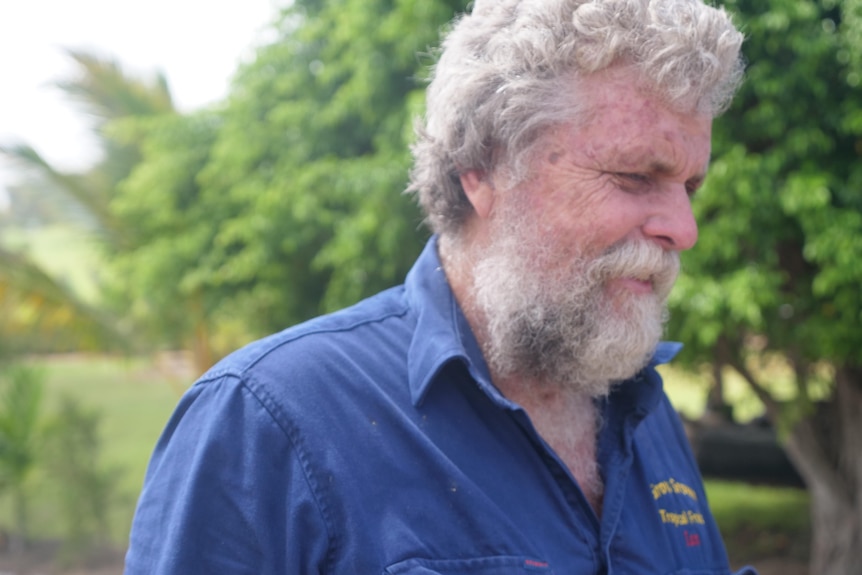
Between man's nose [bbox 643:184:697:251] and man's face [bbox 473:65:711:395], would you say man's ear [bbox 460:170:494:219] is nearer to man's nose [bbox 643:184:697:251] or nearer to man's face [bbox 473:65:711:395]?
man's face [bbox 473:65:711:395]

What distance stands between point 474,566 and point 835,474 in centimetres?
613

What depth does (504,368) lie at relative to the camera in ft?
5.36

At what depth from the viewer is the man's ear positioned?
5.52 ft

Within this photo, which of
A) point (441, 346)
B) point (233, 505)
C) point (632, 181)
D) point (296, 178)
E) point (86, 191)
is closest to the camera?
point (233, 505)

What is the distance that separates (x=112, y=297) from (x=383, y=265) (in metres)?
4.99

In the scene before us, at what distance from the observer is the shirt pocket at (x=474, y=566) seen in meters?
1.26

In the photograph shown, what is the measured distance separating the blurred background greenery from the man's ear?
74.4 inches

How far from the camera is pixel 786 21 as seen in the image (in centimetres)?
424

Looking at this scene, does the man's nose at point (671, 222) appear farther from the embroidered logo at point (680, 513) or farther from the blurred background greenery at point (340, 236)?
the blurred background greenery at point (340, 236)

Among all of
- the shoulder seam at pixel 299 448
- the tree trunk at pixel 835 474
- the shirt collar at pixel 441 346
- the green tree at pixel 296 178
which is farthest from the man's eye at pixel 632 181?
the tree trunk at pixel 835 474

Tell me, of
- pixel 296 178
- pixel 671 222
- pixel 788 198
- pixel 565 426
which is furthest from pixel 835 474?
pixel 671 222

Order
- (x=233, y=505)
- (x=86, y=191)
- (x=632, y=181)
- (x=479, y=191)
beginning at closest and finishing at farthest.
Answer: (x=233, y=505) → (x=632, y=181) → (x=479, y=191) → (x=86, y=191)

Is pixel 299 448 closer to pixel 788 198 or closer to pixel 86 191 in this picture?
pixel 788 198

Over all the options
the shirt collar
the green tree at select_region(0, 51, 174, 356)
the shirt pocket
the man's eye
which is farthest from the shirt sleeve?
the green tree at select_region(0, 51, 174, 356)
